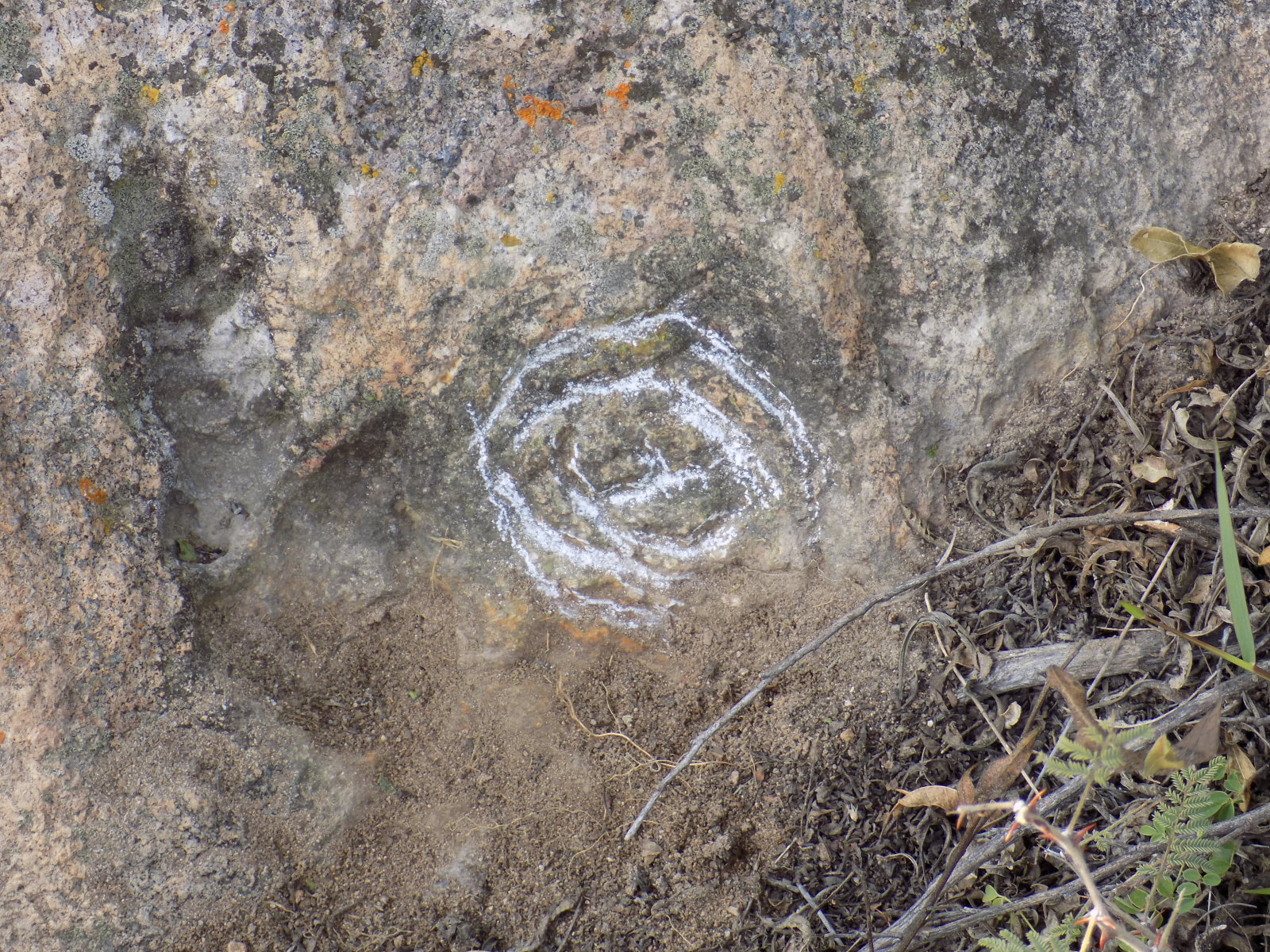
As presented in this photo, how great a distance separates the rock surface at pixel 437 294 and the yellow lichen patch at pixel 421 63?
0.04 ft

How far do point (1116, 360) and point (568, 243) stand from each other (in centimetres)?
104

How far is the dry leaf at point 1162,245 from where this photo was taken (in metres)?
1.88

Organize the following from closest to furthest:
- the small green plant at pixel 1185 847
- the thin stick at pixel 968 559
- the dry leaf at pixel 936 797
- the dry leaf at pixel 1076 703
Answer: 1. the dry leaf at pixel 1076 703
2. the small green plant at pixel 1185 847
3. the dry leaf at pixel 936 797
4. the thin stick at pixel 968 559

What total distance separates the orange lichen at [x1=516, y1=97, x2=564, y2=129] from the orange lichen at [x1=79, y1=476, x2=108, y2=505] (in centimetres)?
94

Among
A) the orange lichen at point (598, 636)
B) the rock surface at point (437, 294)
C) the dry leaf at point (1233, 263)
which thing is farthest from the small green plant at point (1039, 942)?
the dry leaf at point (1233, 263)

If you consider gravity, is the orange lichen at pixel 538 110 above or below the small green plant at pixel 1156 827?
above

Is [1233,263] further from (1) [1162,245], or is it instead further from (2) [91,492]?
(2) [91,492]

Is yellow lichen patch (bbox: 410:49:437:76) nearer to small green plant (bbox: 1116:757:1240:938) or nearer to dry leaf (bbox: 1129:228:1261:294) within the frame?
dry leaf (bbox: 1129:228:1261:294)

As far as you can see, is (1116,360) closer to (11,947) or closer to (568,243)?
(568,243)

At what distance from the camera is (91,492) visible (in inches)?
66.5

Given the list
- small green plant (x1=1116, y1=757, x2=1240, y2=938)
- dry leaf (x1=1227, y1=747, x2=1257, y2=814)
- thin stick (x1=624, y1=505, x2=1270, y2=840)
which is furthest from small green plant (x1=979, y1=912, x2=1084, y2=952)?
thin stick (x1=624, y1=505, x2=1270, y2=840)

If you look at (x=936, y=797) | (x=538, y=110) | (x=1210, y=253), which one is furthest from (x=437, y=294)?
(x=1210, y=253)

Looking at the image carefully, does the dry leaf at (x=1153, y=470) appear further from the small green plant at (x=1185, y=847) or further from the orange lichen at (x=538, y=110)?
the orange lichen at (x=538, y=110)

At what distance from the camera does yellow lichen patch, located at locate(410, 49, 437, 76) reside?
1.73 meters
